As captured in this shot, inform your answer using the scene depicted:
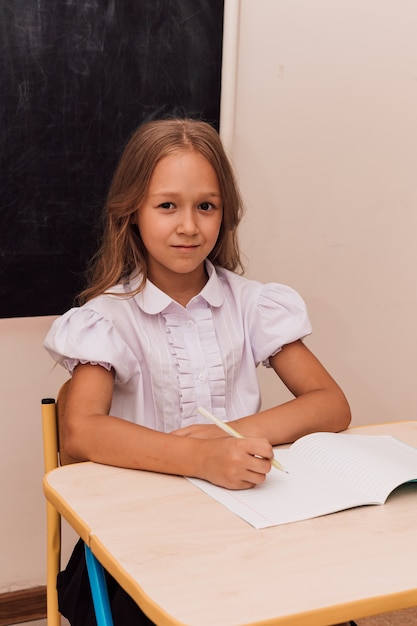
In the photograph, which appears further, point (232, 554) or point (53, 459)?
point (53, 459)

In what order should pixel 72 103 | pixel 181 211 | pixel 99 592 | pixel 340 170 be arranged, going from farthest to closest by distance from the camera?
pixel 340 170 → pixel 72 103 → pixel 181 211 → pixel 99 592

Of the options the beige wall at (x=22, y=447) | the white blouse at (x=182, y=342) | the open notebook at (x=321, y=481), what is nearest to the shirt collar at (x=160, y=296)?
the white blouse at (x=182, y=342)

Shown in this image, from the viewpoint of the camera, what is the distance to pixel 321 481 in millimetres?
1125

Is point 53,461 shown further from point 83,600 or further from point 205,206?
point 205,206

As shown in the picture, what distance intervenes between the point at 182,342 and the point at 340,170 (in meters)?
0.82

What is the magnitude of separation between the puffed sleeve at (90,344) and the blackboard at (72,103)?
45 centimetres

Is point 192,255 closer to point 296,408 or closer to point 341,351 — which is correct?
point 296,408

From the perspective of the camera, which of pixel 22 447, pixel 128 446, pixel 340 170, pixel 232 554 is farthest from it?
pixel 340 170

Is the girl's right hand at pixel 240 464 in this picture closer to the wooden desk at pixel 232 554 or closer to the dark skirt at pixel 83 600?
the wooden desk at pixel 232 554

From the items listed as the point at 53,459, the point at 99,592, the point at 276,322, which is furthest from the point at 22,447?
the point at 99,592

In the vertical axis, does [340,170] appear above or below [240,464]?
above

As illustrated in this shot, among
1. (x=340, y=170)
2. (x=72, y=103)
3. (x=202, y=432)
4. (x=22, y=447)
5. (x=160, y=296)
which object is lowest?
(x=22, y=447)

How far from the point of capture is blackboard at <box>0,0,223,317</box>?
5.82ft

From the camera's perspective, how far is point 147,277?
1567 mm
